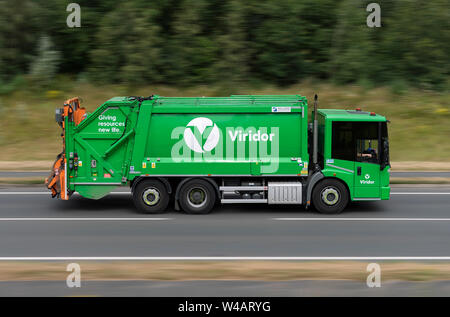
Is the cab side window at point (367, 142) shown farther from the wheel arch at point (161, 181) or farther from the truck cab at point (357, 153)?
the wheel arch at point (161, 181)

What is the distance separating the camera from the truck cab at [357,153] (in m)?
13.9

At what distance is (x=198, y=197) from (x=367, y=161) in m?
3.98

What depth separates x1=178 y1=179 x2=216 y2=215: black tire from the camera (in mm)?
14102

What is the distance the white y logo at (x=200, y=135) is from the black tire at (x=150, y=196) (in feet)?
4.03

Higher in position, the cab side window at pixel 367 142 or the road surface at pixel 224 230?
the cab side window at pixel 367 142

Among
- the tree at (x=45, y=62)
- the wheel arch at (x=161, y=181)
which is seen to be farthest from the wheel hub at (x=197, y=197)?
the tree at (x=45, y=62)

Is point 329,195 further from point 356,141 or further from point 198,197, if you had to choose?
point 198,197

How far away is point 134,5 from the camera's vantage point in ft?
96.1

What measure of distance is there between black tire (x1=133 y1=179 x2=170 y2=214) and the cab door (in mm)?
4481

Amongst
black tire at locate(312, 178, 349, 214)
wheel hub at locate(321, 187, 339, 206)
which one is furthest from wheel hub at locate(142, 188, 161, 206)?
wheel hub at locate(321, 187, 339, 206)

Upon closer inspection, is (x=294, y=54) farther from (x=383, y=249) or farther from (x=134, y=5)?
(x=383, y=249)

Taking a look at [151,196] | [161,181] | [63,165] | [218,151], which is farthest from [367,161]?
[63,165]

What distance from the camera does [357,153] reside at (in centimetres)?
1398

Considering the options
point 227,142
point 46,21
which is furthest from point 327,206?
point 46,21
